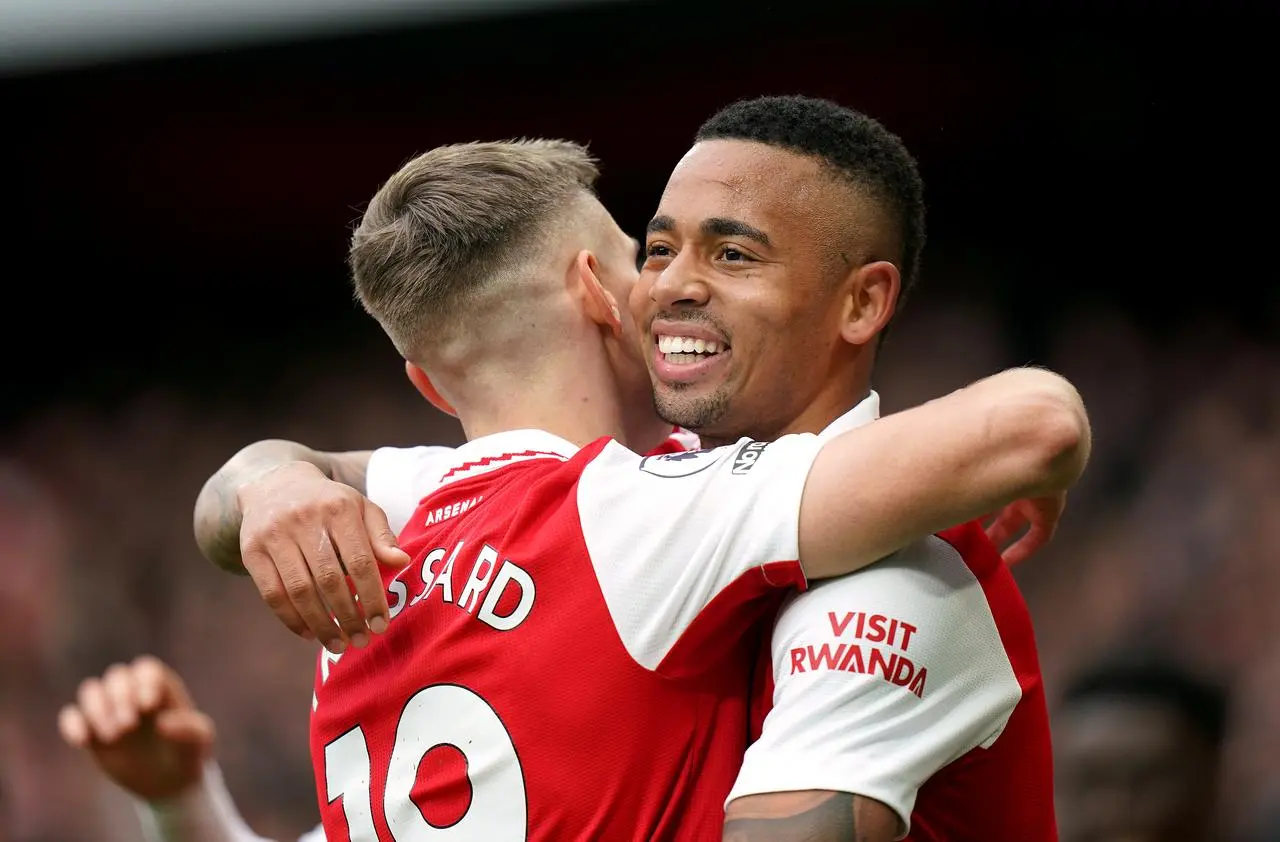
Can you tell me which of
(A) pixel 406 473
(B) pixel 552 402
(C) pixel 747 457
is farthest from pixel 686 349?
(A) pixel 406 473

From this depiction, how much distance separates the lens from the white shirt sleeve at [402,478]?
2.84 metres

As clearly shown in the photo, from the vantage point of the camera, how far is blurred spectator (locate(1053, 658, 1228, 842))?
193 inches

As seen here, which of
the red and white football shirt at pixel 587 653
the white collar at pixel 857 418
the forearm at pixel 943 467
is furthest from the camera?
the white collar at pixel 857 418

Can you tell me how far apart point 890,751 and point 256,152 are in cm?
599

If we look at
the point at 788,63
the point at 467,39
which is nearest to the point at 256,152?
the point at 467,39

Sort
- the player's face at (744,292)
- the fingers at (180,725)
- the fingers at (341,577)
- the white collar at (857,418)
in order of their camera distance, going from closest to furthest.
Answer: the fingers at (341,577), the white collar at (857,418), the player's face at (744,292), the fingers at (180,725)

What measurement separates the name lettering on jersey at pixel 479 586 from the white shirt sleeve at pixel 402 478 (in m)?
0.50

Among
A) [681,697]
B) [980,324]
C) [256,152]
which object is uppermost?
[256,152]

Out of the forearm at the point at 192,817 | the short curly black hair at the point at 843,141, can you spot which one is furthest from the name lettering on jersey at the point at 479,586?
the forearm at the point at 192,817

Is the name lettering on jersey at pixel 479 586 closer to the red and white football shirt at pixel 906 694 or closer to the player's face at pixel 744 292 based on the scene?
the red and white football shirt at pixel 906 694

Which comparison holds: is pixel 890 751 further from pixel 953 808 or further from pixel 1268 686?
pixel 1268 686

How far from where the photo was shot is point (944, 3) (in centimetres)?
600

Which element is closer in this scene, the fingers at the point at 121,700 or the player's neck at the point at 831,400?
the player's neck at the point at 831,400

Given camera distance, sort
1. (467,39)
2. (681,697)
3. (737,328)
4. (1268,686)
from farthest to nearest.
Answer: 1. (467,39)
2. (1268,686)
3. (737,328)
4. (681,697)
